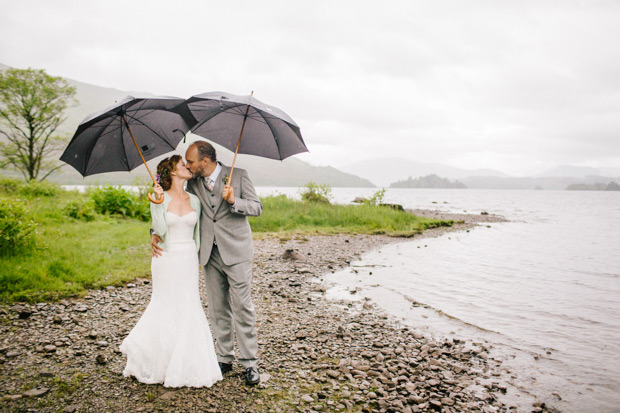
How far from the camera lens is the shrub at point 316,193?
29.2m

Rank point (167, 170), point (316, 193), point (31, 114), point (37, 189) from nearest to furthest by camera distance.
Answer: point (167, 170), point (37, 189), point (316, 193), point (31, 114)

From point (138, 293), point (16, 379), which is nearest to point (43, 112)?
point (138, 293)

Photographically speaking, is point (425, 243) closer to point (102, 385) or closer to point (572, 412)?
point (572, 412)

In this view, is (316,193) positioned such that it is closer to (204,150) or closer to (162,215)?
(204,150)

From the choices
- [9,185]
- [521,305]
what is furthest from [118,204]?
[521,305]

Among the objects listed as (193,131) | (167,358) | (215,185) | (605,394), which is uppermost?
(193,131)

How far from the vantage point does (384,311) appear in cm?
887

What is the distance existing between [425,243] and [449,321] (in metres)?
12.3

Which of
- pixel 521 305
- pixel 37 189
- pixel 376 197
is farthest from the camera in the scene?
pixel 376 197

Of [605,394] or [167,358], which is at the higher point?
[167,358]

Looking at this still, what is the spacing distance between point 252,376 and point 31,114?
3685cm

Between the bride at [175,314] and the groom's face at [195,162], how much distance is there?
152mm

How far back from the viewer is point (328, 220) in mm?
24312

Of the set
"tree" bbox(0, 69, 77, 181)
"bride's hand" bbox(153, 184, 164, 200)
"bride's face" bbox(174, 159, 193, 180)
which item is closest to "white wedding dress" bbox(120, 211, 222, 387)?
"bride's hand" bbox(153, 184, 164, 200)
